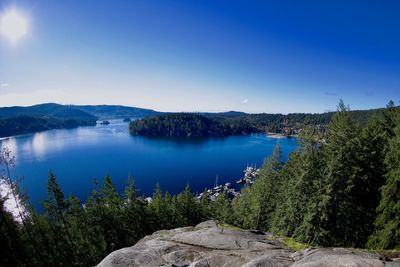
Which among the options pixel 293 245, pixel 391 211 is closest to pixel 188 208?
pixel 391 211

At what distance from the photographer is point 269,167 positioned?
38.9 m

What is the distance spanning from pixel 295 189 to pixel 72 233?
3099 centimetres

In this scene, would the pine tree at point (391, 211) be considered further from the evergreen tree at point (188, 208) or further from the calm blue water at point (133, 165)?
the calm blue water at point (133, 165)

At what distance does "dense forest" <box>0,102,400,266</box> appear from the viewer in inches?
957

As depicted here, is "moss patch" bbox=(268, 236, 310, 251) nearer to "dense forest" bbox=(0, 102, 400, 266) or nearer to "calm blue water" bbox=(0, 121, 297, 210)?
"dense forest" bbox=(0, 102, 400, 266)

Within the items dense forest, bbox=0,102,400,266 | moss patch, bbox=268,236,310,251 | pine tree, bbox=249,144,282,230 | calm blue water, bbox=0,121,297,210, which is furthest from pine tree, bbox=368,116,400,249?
calm blue water, bbox=0,121,297,210

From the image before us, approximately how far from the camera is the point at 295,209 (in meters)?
27.5

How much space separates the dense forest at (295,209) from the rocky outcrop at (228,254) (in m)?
10.5

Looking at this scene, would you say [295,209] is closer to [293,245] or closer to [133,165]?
[293,245]

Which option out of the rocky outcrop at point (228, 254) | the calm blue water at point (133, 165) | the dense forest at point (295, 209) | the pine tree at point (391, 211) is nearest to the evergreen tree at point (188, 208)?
the dense forest at point (295, 209)

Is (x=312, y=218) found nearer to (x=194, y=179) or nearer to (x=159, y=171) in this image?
(x=194, y=179)

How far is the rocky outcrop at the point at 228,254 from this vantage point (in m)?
10.7

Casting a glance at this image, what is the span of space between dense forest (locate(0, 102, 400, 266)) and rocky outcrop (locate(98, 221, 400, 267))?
1048 centimetres

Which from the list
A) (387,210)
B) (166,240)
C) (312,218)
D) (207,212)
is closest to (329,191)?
(312,218)
